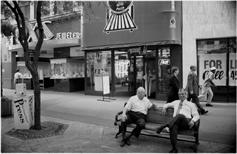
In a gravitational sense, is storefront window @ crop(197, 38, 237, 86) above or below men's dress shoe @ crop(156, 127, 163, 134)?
above

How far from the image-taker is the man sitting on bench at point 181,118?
18.8 feet

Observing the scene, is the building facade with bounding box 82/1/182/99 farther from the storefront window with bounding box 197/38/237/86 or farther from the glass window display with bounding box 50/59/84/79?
the glass window display with bounding box 50/59/84/79

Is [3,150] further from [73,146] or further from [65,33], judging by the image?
[65,33]

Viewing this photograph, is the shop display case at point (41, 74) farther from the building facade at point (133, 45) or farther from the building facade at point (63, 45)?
the building facade at point (133, 45)

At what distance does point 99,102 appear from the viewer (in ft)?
44.1

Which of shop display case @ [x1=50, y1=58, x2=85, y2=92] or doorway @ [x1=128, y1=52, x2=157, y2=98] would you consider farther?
shop display case @ [x1=50, y1=58, x2=85, y2=92]

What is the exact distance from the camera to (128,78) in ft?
51.1

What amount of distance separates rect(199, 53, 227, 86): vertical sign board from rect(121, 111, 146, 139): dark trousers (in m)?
7.51

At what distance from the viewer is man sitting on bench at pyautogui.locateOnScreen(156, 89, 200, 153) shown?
18.8ft

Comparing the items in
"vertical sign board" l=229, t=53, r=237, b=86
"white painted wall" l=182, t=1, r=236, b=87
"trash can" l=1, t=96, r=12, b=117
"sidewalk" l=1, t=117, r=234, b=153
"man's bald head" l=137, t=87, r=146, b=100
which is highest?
"white painted wall" l=182, t=1, r=236, b=87

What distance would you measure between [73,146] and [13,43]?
17.2 meters

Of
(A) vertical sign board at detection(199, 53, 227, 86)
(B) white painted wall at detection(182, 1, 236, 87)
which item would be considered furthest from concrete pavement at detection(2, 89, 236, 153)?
(B) white painted wall at detection(182, 1, 236, 87)

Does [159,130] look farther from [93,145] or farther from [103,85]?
[103,85]

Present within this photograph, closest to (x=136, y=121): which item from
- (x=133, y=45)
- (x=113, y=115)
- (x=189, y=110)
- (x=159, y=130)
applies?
(x=159, y=130)
